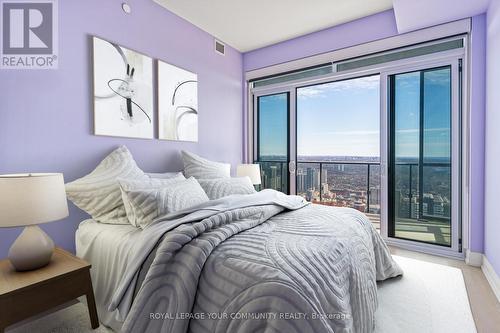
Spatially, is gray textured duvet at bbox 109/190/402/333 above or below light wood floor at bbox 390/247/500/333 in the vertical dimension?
above

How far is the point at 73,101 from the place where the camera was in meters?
2.12

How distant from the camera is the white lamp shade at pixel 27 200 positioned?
141 centimetres

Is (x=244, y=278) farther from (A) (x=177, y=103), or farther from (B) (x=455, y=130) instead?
(B) (x=455, y=130)

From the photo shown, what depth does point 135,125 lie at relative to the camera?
8.42ft

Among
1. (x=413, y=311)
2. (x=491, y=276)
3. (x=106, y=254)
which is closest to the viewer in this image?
(x=106, y=254)

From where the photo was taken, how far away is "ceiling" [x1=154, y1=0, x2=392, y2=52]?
283cm

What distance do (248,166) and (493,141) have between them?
8.44 feet

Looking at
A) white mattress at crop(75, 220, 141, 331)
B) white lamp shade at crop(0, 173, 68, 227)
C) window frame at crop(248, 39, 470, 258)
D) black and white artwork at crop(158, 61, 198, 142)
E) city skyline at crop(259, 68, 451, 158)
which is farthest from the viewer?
city skyline at crop(259, 68, 451, 158)

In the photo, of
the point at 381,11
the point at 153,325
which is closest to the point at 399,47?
the point at 381,11

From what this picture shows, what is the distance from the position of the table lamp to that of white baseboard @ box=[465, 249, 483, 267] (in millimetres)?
3643

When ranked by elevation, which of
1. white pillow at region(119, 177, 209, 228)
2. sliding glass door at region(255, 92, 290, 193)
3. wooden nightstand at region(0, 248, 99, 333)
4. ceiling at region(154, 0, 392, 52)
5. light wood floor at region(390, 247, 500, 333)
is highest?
ceiling at region(154, 0, 392, 52)

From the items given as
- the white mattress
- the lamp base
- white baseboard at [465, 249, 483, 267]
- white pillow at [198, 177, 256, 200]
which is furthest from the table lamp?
white baseboard at [465, 249, 483, 267]

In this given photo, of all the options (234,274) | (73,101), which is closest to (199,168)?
(73,101)

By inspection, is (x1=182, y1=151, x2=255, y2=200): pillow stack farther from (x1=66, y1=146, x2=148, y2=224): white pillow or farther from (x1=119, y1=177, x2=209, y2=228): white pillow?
(x1=66, y1=146, x2=148, y2=224): white pillow
